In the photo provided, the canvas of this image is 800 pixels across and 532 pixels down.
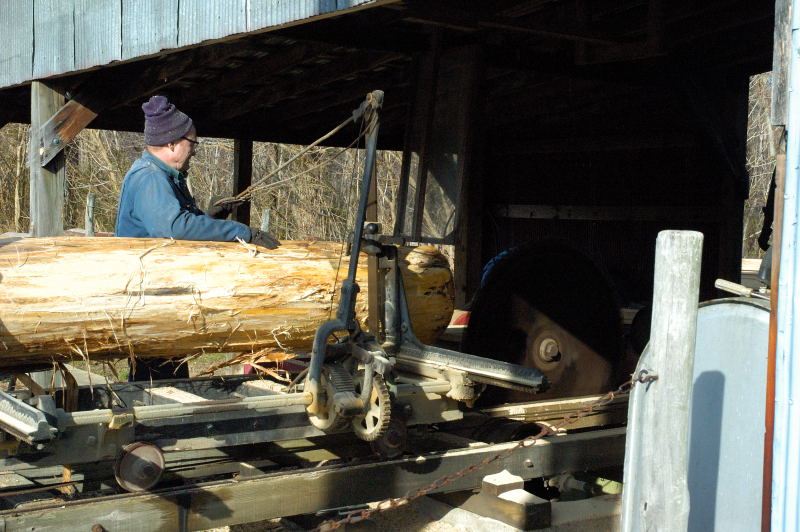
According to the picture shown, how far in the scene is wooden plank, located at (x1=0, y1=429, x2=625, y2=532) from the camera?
345cm

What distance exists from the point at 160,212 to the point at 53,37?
3.59 m

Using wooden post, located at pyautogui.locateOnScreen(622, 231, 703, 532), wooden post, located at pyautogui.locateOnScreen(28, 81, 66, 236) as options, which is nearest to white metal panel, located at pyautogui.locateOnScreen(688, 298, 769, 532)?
wooden post, located at pyautogui.locateOnScreen(622, 231, 703, 532)

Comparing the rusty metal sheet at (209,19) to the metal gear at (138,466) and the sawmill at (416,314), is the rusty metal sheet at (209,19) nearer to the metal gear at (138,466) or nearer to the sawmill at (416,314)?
the sawmill at (416,314)

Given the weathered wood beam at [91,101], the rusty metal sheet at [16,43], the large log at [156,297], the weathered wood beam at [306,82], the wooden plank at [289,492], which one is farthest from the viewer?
the rusty metal sheet at [16,43]

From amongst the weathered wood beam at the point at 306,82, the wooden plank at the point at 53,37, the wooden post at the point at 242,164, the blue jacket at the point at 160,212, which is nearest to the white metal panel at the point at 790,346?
the blue jacket at the point at 160,212

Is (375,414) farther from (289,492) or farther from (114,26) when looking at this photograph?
(114,26)

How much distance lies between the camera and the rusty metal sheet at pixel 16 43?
25.2ft

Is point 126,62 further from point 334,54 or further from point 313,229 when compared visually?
point 313,229

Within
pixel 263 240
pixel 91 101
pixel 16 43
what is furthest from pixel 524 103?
pixel 263 240

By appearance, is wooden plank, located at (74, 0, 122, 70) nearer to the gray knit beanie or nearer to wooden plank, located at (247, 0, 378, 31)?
wooden plank, located at (247, 0, 378, 31)

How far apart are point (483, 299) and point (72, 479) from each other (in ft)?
8.46

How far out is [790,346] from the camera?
2.70 metres

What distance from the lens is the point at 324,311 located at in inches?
183

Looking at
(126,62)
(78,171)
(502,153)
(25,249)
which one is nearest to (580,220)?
(502,153)
